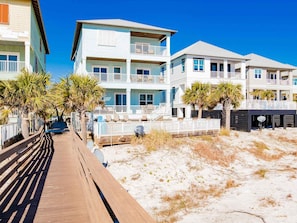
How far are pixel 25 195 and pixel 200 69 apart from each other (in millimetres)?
27700

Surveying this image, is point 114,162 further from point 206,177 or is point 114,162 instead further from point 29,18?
point 29,18

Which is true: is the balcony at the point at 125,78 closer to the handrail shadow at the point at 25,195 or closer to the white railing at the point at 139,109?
the white railing at the point at 139,109

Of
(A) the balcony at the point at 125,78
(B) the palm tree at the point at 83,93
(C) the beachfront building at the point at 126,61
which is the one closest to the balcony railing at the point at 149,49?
(C) the beachfront building at the point at 126,61

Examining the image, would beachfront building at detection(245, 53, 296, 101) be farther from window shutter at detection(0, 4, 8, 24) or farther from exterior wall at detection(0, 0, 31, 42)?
window shutter at detection(0, 4, 8, 24)

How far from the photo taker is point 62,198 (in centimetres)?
547

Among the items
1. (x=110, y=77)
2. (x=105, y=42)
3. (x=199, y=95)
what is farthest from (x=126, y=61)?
(x=199, y=95)

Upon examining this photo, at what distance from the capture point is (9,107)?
13.9 metres

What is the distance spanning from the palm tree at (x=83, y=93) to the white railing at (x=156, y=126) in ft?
6.36

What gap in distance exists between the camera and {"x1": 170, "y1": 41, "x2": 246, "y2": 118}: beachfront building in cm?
3019

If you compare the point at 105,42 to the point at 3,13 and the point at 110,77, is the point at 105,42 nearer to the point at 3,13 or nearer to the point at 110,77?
the point at 110,77

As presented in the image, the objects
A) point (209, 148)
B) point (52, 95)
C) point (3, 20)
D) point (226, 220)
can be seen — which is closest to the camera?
point (226, 220)

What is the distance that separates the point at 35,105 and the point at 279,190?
12797mm

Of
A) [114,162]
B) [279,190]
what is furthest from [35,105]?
[279,190]

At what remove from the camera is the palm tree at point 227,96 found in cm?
2238
